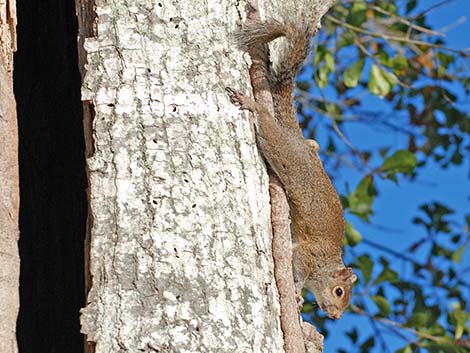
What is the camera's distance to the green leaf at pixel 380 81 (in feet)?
15.0

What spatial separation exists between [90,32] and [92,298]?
2.33ft

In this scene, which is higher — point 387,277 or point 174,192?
point 387,277

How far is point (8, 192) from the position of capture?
2.83 meters

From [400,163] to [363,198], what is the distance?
294 mm

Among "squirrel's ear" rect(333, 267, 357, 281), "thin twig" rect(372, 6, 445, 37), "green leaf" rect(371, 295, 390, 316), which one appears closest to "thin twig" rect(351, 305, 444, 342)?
"green leaf" rect(371, 295, 390, 316)

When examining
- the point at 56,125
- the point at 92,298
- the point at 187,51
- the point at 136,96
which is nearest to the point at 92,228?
the point at 92,298

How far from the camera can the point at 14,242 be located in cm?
281

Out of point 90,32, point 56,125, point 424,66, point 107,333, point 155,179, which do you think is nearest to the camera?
point 107,333

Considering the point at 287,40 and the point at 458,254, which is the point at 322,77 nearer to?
the point at 458,254

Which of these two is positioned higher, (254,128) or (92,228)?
(254,128)

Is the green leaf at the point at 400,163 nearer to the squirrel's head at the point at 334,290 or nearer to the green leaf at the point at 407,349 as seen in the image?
the squirrel's head at the point at 334,290

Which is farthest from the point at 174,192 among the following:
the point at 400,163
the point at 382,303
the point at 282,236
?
the point at 382,303

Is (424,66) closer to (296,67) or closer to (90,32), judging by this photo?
(296,67)

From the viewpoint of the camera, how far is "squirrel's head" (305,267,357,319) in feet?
13.6
